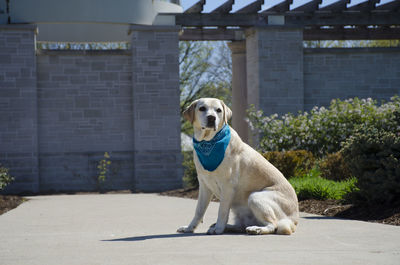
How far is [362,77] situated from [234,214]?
40.9 ft

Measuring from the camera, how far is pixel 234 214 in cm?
666

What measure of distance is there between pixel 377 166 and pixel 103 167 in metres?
9.68

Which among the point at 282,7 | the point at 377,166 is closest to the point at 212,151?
the point at 377,166

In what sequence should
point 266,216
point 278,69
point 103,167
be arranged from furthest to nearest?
point 278,69, point 103,167, point 266,216

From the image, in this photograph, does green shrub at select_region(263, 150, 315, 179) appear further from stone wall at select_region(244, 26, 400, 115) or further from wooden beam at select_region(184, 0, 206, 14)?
wooden beam at select_region(184, 0, 206, 14)

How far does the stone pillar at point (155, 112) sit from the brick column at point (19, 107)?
2765 millimetres

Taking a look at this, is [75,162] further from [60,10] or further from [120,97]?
[60,10]

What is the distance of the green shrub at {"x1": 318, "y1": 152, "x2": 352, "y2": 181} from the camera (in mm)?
12133

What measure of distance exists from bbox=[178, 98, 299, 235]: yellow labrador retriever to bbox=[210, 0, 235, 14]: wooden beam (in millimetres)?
11291

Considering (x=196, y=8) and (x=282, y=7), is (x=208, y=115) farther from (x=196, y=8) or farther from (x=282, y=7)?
(x=282, y=7)

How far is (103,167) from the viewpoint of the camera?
16.5m

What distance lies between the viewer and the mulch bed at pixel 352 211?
7801mm

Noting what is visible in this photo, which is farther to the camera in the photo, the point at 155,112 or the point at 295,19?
the point at 295,19

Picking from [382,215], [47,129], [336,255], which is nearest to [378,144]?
[382,215]
